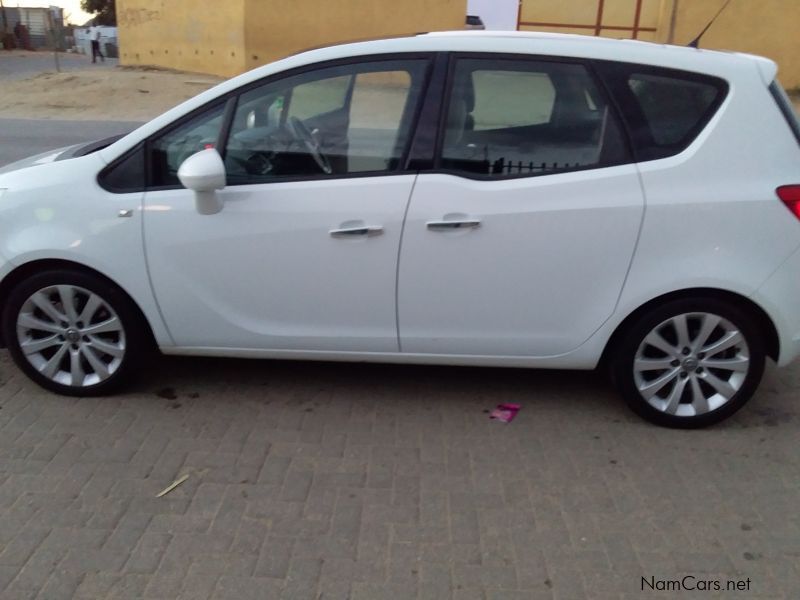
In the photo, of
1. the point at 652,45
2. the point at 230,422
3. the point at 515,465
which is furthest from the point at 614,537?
the point at 652,45

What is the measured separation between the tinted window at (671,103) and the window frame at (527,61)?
0.12 meters

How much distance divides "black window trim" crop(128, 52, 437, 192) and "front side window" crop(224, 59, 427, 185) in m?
0.02

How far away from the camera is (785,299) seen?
3412 millimetres

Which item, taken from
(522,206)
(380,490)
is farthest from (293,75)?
(380,490)

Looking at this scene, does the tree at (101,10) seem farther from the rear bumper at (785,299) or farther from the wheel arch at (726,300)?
the rear bumper at (785,299)

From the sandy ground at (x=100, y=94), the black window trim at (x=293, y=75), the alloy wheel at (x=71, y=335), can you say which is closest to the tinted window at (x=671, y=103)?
the black window trim at (x=293, y=75)

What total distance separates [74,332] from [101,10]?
66130mm

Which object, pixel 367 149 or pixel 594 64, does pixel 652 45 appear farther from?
pixel 367 149

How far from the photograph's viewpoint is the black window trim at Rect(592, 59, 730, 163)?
3375 mm

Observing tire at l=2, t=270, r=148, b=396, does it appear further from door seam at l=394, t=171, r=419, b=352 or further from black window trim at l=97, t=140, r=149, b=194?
door seam at l=394, t=171, r=419, b=352

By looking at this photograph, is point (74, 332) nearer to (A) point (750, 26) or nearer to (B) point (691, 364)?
(B) point (691, 364)

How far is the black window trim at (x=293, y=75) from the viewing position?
3.45 meters

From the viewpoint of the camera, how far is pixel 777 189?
3.30 m

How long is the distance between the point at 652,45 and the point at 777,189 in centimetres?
88
